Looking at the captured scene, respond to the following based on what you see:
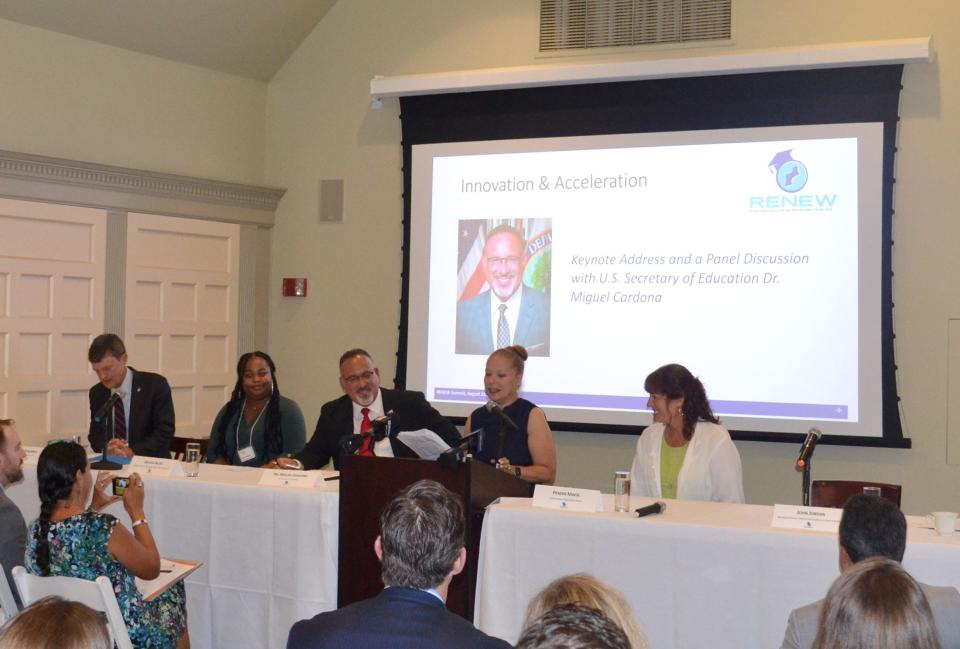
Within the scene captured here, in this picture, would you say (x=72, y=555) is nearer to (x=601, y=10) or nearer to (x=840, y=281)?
(x=840, y=281)

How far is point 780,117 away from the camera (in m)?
6.05

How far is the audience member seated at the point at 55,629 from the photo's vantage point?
1.49 metres

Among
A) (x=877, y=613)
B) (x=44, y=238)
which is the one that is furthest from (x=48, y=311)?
(x=877, y=613)

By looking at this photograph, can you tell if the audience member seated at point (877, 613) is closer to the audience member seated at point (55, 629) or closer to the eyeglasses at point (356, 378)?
the audience member seated at point (55, 629)

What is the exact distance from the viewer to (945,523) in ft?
10.2

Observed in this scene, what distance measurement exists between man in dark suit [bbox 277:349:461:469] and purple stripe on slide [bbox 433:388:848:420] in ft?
6.35

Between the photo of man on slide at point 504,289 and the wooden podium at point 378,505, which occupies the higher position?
the photo of man on slide at point 504,289

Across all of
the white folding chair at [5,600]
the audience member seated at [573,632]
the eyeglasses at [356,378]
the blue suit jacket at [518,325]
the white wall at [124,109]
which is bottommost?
the white folding chair at [5,600]

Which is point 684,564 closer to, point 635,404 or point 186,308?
point 635,404

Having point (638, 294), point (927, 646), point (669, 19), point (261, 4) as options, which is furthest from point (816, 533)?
point (261, 4)

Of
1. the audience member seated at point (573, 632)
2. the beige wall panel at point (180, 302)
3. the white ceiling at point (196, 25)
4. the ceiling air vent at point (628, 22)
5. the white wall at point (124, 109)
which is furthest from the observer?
the beige wall panel at point (180, 302)

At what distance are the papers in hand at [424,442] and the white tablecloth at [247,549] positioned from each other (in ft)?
1.18

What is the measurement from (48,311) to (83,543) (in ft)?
11.7

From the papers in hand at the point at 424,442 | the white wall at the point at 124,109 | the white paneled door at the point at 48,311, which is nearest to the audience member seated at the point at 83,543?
the papers in hand at the point at 424,442
